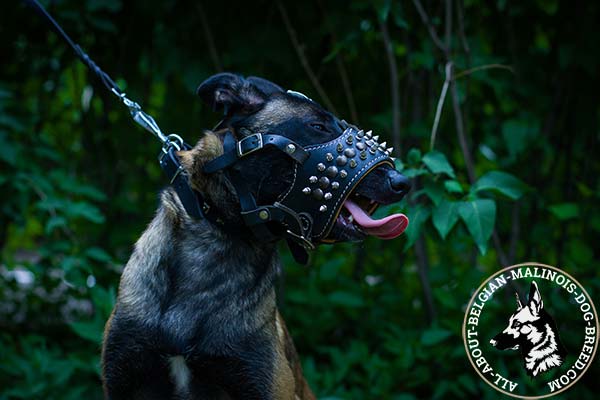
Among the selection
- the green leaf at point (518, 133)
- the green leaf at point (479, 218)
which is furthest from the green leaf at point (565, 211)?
the green leaf at point (479, 218)

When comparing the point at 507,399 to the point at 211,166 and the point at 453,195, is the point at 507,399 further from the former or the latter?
the point at 211,166

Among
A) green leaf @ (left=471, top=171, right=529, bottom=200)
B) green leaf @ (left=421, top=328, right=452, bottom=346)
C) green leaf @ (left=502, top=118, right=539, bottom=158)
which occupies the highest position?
green leaf @ (left=471, top=171, right=529, bottom=200)

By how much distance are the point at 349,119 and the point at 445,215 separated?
1562mm

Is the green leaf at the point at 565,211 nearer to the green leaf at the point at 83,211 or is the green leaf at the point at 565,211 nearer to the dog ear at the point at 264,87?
the dog ear at the point at 264,87

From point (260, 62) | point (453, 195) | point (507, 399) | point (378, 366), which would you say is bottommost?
point (507, 399)

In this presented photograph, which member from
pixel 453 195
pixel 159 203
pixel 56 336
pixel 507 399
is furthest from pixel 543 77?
pixel 56 336

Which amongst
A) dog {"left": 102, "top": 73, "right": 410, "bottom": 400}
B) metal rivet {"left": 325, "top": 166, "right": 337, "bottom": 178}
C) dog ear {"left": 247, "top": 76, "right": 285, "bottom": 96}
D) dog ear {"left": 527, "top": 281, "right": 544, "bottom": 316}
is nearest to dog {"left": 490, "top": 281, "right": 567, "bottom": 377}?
dog ear {"left": 527, "top": 281, "right": 544, "bottom": 316}

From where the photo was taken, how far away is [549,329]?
3.32m

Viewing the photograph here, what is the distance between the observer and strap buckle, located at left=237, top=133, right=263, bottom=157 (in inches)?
90.4

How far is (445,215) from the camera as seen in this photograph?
2.98 meters

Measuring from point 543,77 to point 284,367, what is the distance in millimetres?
2690

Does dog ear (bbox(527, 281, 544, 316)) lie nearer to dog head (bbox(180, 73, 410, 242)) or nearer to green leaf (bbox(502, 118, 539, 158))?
green leaf (bbox(502, 118, 539, 158))

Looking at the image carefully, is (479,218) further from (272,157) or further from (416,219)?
(272,157)

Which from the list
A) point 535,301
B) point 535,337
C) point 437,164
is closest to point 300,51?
point 437,164
